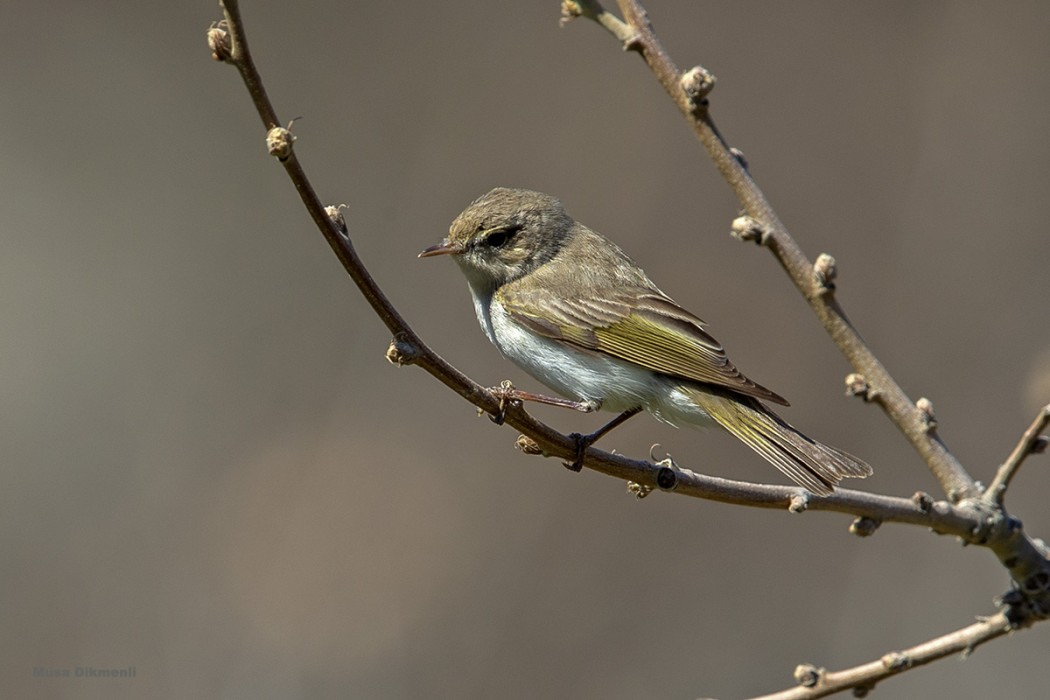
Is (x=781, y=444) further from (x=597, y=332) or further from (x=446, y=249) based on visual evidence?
(x=446, y=249)

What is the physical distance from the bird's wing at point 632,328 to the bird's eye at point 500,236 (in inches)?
6.9

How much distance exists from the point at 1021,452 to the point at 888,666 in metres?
0.59

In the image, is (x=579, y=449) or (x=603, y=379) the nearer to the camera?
(x=579, y=449)

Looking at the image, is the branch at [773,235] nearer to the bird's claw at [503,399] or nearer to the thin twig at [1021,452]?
the thin twig at [1021,452]

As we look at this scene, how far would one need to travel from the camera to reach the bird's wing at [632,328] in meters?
3.42

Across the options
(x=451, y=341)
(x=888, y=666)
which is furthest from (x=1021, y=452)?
(x=451, y=341)

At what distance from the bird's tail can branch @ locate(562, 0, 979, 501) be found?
27cm

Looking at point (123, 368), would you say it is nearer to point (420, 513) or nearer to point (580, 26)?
point (420, 513)

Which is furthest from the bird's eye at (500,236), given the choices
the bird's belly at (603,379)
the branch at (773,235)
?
the branch at (773,235)

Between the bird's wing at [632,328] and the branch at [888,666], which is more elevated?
the bird's wing at [632,328]

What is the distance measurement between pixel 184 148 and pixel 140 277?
78 cm

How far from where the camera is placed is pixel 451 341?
17.8 ft

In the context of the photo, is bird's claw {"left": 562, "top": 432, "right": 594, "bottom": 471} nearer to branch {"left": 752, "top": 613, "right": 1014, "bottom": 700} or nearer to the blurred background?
branch {"left": 752, "top": 613, "right": 1014, "bottom": 700}

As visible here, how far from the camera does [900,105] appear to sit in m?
5.53
